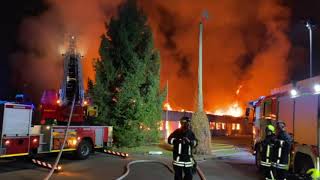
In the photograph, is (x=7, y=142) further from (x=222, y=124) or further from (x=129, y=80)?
(x=222, y=124)

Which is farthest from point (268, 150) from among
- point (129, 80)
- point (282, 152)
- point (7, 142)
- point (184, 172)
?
point (129, 80)

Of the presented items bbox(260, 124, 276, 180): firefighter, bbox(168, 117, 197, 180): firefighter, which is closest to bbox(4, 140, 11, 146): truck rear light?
bbox(168, 117, 197, 180): firefighter

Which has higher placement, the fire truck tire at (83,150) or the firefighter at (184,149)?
the firefighter at (184,149)

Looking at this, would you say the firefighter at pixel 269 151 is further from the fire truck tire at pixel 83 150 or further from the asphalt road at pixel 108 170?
the fire truck tire at pixel 83 150

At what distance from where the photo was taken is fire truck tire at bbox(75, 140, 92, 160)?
690 inches

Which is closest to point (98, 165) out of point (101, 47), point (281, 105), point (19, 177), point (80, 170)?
point (80, 170)

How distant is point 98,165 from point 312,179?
8.30 metres

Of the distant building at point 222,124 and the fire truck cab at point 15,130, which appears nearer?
the fire truck cab at point 15,130

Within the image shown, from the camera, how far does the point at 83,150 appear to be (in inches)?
703

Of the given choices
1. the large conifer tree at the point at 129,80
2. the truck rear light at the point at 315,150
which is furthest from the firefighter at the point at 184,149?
the large conifer tree at the point at 129,80

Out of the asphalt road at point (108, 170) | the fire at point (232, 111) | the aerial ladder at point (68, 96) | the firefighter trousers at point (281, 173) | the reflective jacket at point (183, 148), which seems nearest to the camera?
the reflective jacket at point (183, 148)

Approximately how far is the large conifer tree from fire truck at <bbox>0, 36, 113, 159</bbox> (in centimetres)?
317

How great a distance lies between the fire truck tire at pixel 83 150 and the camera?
690 inches

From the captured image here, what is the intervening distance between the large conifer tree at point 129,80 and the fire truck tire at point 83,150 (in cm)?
519
